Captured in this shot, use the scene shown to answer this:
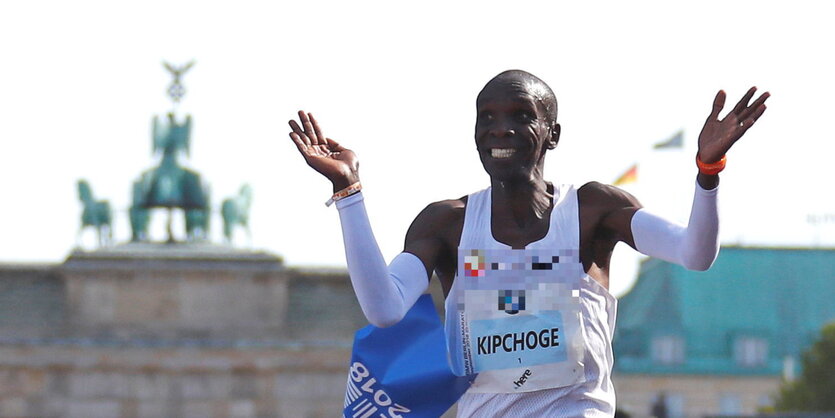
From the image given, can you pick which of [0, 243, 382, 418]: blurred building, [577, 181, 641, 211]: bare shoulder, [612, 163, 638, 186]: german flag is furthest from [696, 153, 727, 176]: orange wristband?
[0, 243, 382, 418]: blurred building

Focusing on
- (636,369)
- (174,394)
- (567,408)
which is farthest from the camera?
(636,369)

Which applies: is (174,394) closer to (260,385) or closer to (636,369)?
(260,385)

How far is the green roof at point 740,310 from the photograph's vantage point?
69.1 meters

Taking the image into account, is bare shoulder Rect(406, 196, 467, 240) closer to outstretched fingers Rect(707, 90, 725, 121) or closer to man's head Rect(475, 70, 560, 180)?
man's head Rect(475, 70, 560, 180)

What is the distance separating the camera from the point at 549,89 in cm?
599

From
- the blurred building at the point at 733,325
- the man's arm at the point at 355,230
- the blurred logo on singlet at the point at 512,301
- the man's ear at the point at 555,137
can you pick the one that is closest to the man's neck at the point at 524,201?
the man's ear at the point at 555,137

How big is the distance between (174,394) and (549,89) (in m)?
43.2

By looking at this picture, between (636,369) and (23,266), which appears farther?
(636,369)

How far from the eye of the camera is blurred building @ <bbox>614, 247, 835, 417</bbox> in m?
68.2

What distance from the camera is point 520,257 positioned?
593 cm

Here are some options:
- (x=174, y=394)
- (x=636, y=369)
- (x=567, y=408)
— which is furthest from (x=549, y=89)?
(x=636, y=369)

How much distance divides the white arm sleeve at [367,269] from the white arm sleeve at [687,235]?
709 mm

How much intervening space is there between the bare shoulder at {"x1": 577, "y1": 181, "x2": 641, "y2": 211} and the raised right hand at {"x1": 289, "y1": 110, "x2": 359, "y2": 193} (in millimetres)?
728

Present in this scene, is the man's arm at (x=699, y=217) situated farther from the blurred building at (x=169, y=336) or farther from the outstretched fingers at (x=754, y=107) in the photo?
the blurred building at (x=169, y=336)
